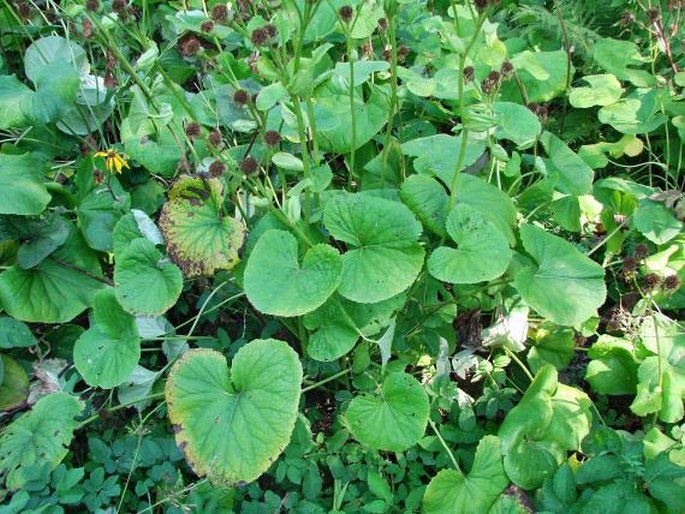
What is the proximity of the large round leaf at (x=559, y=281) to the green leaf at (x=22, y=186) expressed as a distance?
1.08 m

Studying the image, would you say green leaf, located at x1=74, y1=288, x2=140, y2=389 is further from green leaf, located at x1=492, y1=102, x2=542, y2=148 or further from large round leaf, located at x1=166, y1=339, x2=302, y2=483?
green leaf, located at x1=492, y1=102, x2=542, y2=148

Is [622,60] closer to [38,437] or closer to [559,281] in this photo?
[559,281]

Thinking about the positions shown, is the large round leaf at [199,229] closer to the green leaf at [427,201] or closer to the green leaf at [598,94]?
the green leaf at [427,201]

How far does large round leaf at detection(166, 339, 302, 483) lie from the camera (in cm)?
120

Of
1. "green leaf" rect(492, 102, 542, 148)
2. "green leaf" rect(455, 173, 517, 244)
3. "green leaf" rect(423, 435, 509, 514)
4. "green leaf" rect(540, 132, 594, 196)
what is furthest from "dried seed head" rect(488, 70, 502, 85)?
"green leaf" rect(423, 435, 509, 514)

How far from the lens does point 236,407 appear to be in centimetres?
124

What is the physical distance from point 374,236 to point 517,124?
0.46 m

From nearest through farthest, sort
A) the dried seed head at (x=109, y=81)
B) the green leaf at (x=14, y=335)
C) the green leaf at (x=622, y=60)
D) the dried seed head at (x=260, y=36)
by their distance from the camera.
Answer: the dried seed head at (x=260, y=36)
the green leaf at (x=14, y=335)
the dried seed head at (x=109, y=81)
the green leaf at (x=622, y=60)

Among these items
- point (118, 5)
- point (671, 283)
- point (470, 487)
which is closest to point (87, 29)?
point (118, 5)

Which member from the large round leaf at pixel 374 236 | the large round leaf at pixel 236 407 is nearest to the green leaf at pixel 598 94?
the large round leaf at pixel 374 236

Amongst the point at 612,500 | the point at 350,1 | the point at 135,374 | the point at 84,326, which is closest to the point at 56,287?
the point at 84,326

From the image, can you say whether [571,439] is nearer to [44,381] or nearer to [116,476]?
[116,476]

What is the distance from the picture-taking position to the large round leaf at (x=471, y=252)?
128cm

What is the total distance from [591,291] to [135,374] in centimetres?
98
